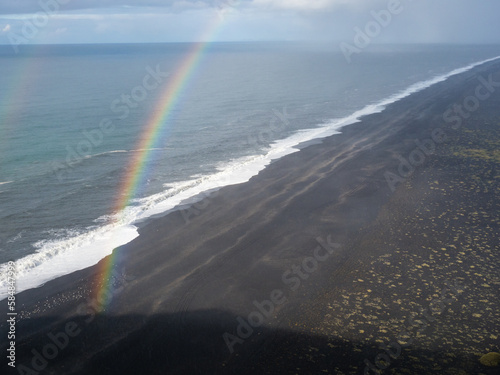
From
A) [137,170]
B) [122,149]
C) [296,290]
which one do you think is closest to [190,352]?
[296,290]

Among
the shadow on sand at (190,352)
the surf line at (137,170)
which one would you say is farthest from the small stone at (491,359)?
the surf line at (137,170)

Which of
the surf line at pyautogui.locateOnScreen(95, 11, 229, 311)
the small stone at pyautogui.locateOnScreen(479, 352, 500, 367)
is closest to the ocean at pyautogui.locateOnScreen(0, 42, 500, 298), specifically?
the surf line at pyautogui.locateOnScreen(95, 11, 229, 311)

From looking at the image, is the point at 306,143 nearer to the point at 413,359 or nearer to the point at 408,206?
the point at 408,206

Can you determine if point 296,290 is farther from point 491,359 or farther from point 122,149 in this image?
point 122,149

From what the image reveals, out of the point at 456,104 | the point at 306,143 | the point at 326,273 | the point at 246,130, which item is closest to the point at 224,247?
the point at 326,273

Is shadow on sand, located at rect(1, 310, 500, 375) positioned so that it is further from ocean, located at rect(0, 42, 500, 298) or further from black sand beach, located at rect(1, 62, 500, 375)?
ocean, located at rect(0, 42, 500, 298)

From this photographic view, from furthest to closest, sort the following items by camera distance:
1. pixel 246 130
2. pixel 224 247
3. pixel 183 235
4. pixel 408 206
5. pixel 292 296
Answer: pixel 246 130 → pixel 408 206 → pixel 183 235 → pixel 224 247 → pixel 292 296

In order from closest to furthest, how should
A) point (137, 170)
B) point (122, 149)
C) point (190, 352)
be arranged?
1. point (190, 352)
2. point (137, 170)
3. point (122, 149)

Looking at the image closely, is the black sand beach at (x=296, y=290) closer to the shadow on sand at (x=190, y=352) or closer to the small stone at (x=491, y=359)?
the shadow on sand at (x=190, y=352)
